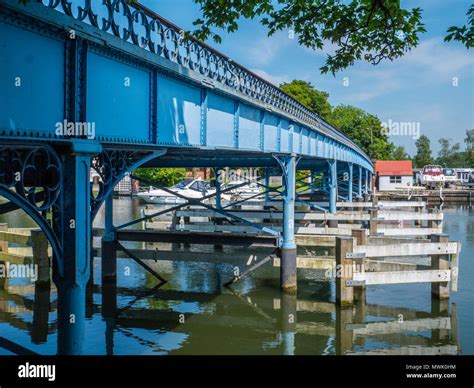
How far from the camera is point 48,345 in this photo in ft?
38.0

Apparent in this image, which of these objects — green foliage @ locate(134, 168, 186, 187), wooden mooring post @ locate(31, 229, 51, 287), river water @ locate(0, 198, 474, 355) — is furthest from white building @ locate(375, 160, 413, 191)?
wooden mooring post @ locate(31, 229, 51, 287)

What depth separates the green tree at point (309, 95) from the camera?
237 ft

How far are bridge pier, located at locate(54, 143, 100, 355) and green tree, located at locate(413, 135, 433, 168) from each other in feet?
449

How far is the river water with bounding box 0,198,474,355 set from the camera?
11.9m

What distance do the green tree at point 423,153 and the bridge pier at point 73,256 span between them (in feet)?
449

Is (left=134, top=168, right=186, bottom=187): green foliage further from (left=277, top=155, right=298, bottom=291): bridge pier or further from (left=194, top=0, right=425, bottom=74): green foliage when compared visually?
(left=194, top=0, right=425, bottom=74): green foliage

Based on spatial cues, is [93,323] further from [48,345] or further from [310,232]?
[310,232]

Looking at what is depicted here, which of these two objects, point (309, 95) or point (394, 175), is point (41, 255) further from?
point (394, 175)

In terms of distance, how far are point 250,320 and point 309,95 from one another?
64758mm

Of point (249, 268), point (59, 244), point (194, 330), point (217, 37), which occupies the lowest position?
point (194, 330)

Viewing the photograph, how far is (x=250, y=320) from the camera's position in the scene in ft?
45.8

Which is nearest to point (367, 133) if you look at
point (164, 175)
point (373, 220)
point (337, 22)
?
point (164, 175)
